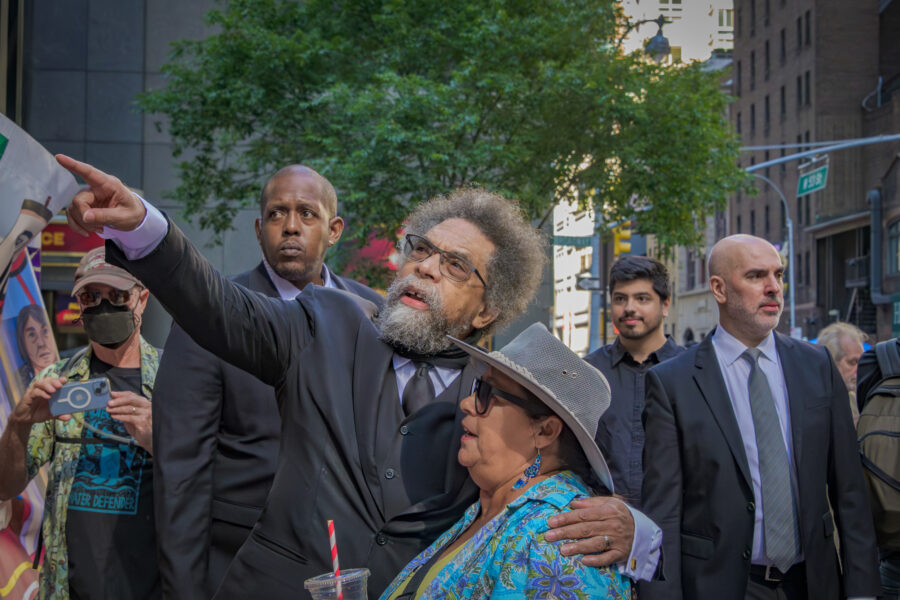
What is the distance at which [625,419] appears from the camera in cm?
618

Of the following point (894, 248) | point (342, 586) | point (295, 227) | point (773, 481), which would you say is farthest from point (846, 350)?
point (894, 248)

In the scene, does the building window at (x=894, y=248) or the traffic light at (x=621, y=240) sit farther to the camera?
the building window at (x=894, y=248)

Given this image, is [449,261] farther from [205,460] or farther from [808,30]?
[808,30]

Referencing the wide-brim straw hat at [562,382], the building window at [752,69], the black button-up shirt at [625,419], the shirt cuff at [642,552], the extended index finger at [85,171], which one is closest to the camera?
the extended index finger at [85,171]

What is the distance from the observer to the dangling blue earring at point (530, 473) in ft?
8.88

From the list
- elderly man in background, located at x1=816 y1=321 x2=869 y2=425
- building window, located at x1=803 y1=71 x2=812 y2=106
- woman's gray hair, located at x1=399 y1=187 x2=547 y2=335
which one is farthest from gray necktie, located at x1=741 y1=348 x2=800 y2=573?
building window, located at x1=803 y1=71 x2=812 y2=106

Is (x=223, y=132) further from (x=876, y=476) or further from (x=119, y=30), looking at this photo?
(x=876, y=476)

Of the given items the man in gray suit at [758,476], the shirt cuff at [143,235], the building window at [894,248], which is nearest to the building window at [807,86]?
the building window at [894,248]

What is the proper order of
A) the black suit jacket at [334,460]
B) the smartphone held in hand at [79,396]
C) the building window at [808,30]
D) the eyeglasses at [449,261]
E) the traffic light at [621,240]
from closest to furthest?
the black suit jacket at [334,460], the eyeglasses at [449,261], the smartphone held in hand at [79,396], the traffic light at [621,240], the building window at [808,30]

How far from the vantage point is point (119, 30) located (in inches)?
902

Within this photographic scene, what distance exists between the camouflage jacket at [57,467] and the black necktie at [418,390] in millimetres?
1797

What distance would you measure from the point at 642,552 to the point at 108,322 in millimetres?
2706

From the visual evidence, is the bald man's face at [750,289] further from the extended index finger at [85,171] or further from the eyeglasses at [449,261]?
the extended index finger at [85,171]

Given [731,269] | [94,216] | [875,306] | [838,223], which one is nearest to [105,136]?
[731,269]
